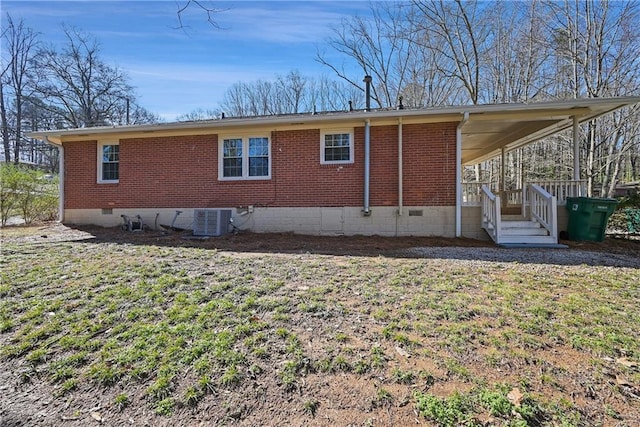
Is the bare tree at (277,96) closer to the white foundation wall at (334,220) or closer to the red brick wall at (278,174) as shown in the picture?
the red brick wall at (278,174)

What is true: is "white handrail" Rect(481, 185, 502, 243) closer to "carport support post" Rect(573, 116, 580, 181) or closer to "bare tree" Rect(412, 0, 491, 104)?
"carport support post" Rect(573, 116, 580, 181)

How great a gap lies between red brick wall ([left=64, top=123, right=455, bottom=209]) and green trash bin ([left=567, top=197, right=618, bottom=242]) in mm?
2779

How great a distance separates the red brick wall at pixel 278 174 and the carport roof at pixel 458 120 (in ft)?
0.85

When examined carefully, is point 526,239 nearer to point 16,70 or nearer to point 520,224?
point 520,224

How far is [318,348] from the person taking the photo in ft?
8.80

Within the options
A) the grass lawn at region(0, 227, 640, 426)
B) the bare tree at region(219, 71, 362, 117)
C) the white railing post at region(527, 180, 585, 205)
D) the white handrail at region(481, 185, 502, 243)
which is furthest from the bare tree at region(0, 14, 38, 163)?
the white railing post at region(527, 180, 585, 205)

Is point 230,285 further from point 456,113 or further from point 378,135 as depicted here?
point 456,113

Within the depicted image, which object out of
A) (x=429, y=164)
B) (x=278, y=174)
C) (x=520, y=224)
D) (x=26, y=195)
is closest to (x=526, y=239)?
(x=520, y=224)

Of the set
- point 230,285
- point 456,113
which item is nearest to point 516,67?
point 456,113

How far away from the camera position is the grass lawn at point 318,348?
2.06 m

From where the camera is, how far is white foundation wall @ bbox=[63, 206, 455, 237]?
854 cm

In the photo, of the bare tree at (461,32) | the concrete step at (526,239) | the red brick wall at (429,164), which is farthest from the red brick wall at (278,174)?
the bare tree at (461,32)

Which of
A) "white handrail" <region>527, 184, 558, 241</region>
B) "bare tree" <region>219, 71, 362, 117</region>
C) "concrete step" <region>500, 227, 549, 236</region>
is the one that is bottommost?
"concrete step" <region>500, 227, 549, 236</region>

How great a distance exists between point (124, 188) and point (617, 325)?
11.5m
